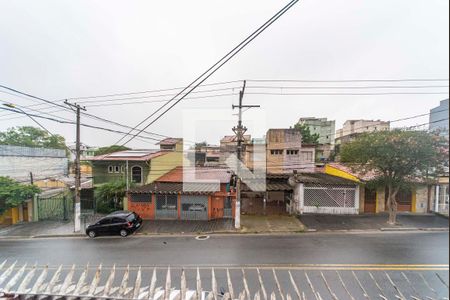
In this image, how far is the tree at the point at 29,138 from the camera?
2787 centimetres

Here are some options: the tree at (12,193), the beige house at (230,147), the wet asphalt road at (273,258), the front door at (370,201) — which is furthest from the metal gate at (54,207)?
the front door at (370,201)

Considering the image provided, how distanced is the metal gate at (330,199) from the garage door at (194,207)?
22.9 feet

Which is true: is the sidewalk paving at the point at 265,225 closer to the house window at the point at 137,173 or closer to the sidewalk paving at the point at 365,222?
the sidewalk paving at the point at 365,222

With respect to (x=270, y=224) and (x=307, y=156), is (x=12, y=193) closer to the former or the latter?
(x=270, y=224)

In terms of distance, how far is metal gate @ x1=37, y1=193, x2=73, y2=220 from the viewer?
48.3 ft

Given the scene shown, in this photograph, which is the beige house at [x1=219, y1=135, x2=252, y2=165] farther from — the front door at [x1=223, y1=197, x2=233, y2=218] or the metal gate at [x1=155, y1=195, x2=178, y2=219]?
the metal gate at [x1=155, y1=195, x2=178, y2=219]

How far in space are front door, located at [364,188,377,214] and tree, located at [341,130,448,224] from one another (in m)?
1.95

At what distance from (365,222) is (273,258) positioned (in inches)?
306

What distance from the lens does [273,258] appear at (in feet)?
25.5

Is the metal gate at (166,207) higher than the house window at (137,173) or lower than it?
lower

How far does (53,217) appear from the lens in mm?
14844

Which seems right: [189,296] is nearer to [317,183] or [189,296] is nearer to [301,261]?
[301,261]

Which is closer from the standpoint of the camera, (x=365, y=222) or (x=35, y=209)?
(x=365, y=222)

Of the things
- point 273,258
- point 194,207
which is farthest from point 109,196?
point 273,258
